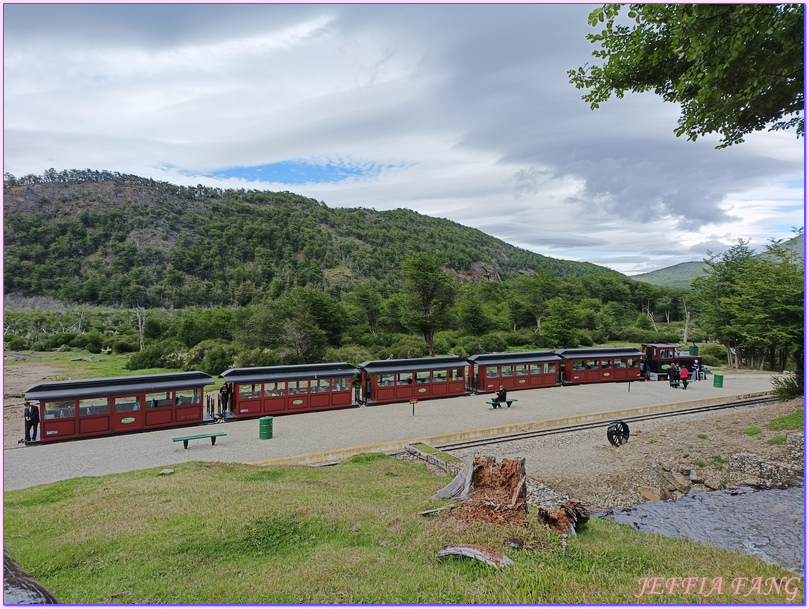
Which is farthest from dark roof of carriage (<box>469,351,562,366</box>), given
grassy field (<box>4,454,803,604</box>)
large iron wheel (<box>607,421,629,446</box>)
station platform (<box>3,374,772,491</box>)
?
grassy field (<box>4,454,803,604</box>)

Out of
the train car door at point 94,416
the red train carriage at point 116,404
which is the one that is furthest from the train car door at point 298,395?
the train car door at point 94,416

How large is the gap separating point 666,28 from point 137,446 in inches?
816

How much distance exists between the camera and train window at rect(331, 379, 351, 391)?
22.7 m

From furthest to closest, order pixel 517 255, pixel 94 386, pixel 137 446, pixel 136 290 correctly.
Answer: pixel 517 255 → pixel 136 290 → pixel 94 386 → pixel 137 446

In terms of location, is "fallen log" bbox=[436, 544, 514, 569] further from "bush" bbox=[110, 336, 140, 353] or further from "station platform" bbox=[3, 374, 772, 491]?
"bush" bbox=[110, 336, 140, 353]

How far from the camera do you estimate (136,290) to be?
102750 millimetres

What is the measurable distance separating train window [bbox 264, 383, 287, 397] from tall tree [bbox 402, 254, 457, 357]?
2324cm

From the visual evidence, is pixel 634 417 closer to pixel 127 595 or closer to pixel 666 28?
pixel 666 28

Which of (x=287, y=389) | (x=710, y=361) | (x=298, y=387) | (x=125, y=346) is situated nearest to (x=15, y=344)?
(x=125, y=346)

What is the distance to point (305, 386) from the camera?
72.2ft

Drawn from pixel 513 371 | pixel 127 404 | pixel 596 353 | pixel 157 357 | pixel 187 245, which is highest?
pixel 187 245

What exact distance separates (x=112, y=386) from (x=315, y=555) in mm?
14851

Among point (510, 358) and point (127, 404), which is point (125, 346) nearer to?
point (127, 404)

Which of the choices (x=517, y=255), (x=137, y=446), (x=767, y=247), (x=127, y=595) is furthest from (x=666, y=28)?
(x=517, y=255)
